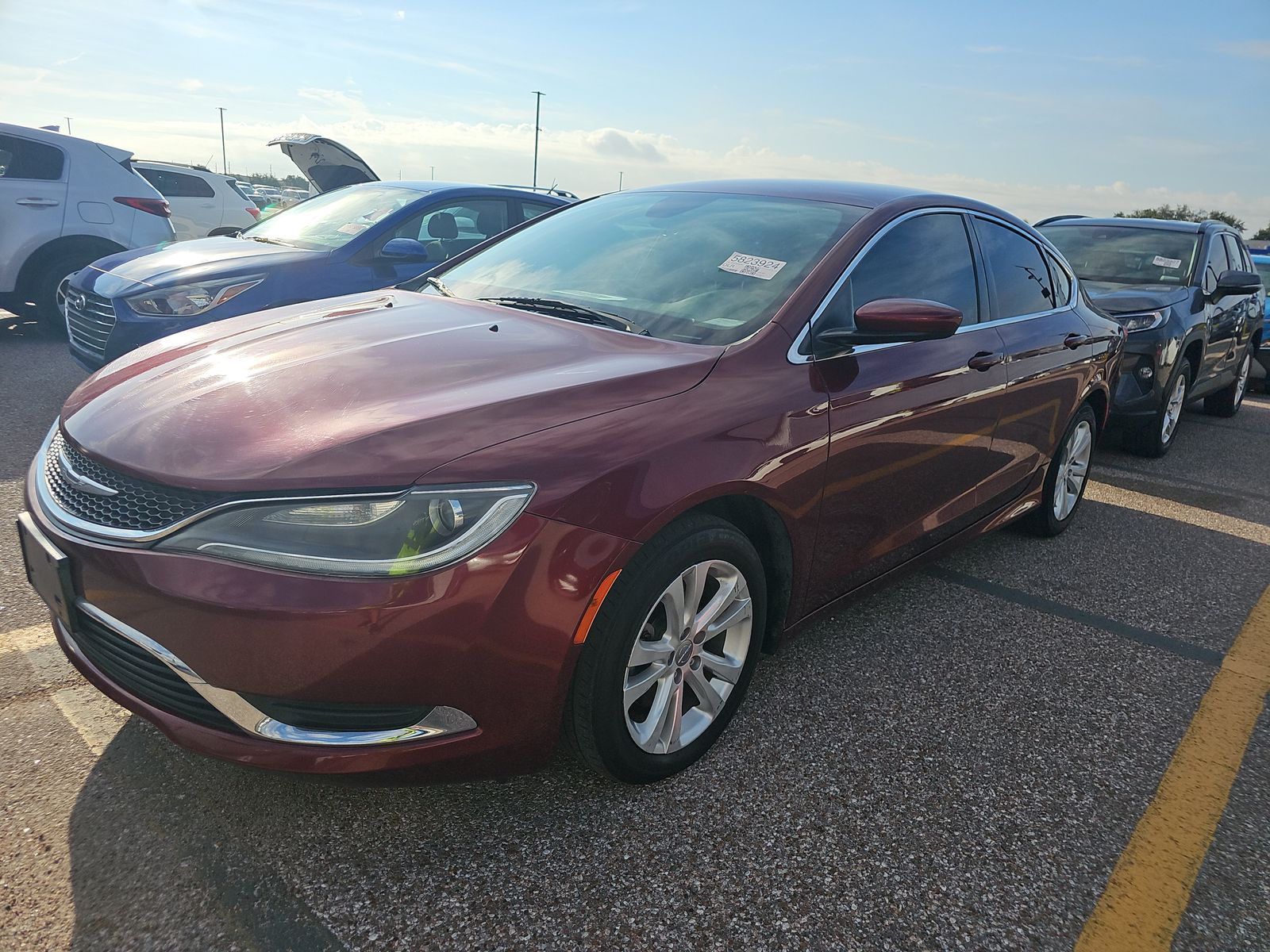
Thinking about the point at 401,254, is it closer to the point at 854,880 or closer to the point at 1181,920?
the point at 854,880

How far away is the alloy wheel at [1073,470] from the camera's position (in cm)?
436

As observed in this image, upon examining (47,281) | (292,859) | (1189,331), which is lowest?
(292,859)

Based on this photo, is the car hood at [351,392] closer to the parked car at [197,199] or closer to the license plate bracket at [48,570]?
the license plate bracket at [48,570]

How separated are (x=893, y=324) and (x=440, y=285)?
1.64 meters

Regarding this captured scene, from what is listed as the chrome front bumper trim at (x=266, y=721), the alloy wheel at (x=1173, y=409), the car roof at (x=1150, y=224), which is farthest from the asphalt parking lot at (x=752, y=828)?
the car roof at (x=1150, y=224)

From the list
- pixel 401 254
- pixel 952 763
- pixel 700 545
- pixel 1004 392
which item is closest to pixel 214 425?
pixel 700 545

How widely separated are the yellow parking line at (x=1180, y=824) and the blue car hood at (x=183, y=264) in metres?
5.00

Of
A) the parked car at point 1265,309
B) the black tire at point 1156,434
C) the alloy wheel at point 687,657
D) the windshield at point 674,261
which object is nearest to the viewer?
the alloy wheel at point 687,657

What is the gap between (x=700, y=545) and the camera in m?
2.13

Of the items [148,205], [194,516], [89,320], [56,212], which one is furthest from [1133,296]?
[56,212]

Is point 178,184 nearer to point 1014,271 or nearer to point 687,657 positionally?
point 1014,271

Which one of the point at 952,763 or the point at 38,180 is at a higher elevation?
the point at 38,180

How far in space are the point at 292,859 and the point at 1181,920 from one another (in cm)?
196

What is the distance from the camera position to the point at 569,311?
2744 millimetres
